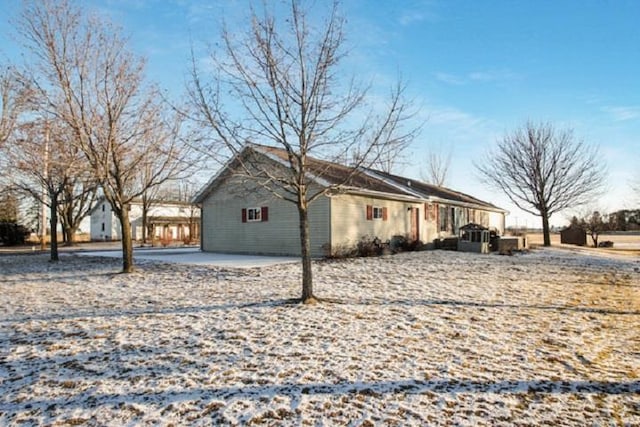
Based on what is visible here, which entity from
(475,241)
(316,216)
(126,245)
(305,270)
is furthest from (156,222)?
(305,270)

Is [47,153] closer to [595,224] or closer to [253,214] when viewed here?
[253,214]

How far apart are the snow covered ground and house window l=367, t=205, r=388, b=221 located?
7851mm

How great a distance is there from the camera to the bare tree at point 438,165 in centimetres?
3909

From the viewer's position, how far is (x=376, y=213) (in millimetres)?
16844

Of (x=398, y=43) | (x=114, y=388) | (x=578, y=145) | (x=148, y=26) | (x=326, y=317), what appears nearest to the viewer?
(x=114, y=388)

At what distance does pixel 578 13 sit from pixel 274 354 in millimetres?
9762

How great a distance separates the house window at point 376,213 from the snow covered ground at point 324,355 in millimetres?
7851

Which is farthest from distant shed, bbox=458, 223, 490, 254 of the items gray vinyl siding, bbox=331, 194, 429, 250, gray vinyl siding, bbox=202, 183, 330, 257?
gray vinyl siding, bbox=202, 183, 330, 257

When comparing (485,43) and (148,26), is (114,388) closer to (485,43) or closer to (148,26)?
(148,26)

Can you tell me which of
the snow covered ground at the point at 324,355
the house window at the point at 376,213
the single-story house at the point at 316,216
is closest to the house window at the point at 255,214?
the single-story house at the point at 316,216

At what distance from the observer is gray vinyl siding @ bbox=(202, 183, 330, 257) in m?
15.0

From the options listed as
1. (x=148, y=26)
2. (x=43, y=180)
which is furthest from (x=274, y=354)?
(x=43, y=180)

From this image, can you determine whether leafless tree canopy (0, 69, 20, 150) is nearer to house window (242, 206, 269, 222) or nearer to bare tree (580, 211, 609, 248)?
house window (242, 206, 269, 222)

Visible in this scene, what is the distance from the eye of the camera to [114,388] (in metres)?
3.59
